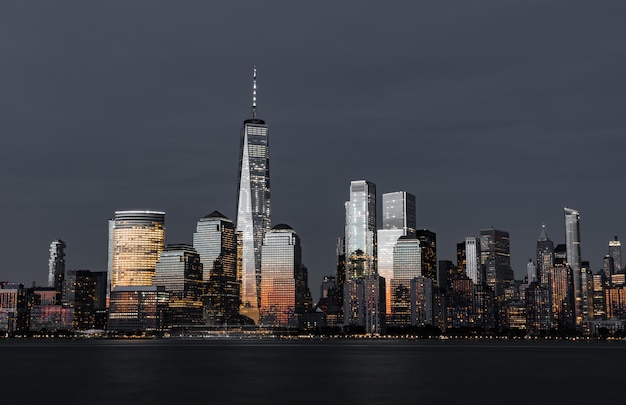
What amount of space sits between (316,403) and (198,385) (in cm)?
3191

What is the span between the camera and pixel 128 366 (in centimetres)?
18225

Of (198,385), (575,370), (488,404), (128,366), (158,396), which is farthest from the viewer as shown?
(128,366)

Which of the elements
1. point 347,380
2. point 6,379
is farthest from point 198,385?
point 6,379

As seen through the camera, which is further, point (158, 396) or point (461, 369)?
point (461, 369)

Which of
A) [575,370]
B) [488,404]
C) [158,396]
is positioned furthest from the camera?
A: [575,370]

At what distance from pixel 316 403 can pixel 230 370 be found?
69.0 meters

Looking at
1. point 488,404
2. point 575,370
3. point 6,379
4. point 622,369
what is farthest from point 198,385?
point 622,369

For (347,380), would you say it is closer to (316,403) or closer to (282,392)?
(282,392)

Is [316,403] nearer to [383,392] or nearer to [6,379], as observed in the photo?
[383,392]

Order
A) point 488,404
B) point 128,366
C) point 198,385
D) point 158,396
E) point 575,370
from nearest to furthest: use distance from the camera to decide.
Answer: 1. point 488,404
2. point 158,396
3. point 198,385
4. point 575,370
5. point 128,366

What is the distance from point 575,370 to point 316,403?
83099 mm

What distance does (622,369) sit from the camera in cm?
17212

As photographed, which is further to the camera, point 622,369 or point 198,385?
point 622,369

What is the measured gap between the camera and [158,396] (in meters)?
112
